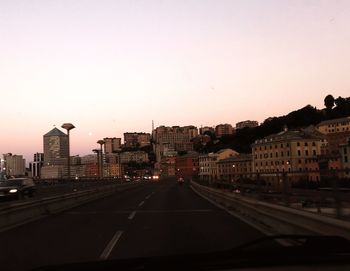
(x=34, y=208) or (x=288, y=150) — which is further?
(x=288, y=150)

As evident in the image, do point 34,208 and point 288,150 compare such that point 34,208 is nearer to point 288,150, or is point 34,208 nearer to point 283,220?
point 283,220

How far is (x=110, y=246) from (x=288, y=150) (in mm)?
144306

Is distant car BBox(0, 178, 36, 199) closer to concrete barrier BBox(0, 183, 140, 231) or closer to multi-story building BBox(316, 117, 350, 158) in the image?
concrete barrier BBox(0, 183, 140, 231)

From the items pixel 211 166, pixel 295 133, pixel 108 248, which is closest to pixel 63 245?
pixel 108 248

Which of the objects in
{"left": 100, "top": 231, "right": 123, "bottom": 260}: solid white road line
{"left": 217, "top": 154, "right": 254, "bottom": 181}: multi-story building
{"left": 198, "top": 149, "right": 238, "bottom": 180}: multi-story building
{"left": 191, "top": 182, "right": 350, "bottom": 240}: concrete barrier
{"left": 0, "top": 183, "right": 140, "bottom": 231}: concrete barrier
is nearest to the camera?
{"left": 191, "top": 182, "right": 350, "bottom": 240}: concrete barrier

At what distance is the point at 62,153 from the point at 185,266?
79370 millimetres

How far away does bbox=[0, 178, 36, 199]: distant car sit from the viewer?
3426 cm

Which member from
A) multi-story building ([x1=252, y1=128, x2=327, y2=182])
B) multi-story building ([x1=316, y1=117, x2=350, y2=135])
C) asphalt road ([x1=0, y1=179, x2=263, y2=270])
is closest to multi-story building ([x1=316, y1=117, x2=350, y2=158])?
multi-story building ([x1=316, y1=117, x2=350, y2=135])

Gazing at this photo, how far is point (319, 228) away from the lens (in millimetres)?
9484

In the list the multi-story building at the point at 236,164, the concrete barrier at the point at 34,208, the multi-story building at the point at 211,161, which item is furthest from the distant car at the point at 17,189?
the multi-story building at the point at 211,161

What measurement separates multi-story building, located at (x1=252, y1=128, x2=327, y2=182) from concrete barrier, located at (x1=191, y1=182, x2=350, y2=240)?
127 meters

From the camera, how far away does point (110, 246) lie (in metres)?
11.0

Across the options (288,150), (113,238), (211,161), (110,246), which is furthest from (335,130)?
(110,246)

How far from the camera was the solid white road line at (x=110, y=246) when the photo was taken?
965 cm
